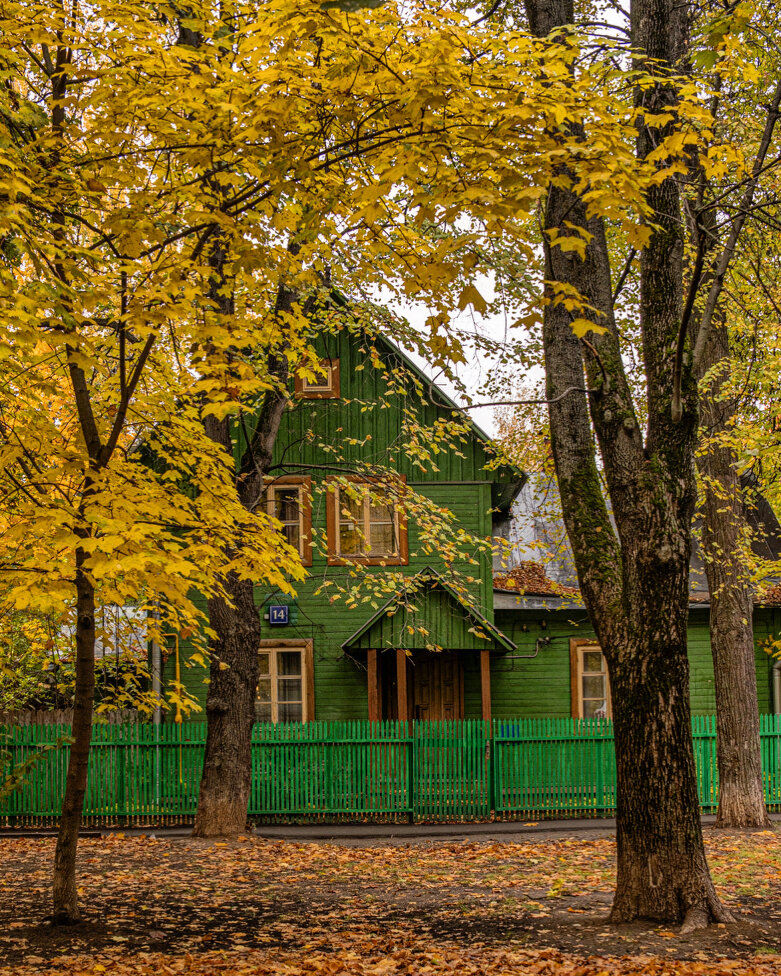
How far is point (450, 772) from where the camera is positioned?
17516mm

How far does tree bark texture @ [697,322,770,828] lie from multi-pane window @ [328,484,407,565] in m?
7.52

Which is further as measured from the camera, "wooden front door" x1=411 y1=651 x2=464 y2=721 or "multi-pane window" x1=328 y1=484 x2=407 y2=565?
"wooden front door" x1=411 y1=651 x2=464 y2=721

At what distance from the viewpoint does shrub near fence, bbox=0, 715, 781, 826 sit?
17.0m

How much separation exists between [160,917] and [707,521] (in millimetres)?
10248

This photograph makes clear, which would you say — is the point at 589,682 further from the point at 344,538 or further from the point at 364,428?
the point at 364,428

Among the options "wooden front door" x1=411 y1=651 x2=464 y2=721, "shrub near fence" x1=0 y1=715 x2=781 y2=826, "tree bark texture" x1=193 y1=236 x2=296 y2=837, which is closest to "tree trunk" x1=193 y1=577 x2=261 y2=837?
"tree bark texture" x1=193 y1=236 x2=296 y2=837

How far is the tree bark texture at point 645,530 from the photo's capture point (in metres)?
7.11

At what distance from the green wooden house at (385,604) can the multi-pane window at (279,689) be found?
0.10 ft

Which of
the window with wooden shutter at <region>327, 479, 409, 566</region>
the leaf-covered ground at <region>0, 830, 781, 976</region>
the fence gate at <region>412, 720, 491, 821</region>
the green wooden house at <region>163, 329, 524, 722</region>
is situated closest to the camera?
the leaf-covered ground at <region>0, 830, 781, 976</region>

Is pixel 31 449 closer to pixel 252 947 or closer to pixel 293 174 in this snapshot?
pixel 293 174

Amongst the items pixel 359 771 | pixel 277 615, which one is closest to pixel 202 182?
pixel 359 771

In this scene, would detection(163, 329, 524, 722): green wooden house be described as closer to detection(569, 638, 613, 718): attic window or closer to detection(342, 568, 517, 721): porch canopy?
detection(342, 568, 517, 721): porch canopy

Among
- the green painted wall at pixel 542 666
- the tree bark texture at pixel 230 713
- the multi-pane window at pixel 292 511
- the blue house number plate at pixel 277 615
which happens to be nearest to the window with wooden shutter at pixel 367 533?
the multi-pane window at pixel 292 511

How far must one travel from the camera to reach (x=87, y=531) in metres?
6.55
